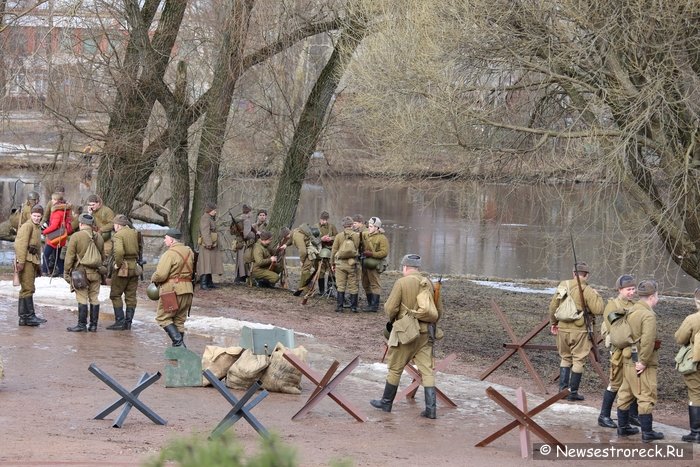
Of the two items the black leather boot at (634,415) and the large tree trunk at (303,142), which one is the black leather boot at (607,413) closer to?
the black leather boot at (634,415)

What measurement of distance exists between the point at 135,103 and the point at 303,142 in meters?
4.14

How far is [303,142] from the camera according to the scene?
2325cm

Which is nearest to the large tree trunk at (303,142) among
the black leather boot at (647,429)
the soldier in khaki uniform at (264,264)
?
the soldier in khaki uniform at (264,264)

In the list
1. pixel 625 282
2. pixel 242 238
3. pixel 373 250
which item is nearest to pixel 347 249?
pixel 373 250

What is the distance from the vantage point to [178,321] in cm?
1364

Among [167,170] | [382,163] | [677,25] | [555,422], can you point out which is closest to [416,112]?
[382,163]

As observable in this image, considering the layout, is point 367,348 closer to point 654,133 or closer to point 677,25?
point 654,133

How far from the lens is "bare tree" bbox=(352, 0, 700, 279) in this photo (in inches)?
564

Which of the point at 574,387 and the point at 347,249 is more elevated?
the point at 347,249

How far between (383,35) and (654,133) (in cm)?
525

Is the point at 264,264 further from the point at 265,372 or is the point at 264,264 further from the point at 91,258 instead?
the point at 265,372

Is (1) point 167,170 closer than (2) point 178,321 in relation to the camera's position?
No

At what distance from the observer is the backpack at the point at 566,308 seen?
1241cm

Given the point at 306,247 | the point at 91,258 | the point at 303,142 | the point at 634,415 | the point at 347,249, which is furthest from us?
the point at 303,142
